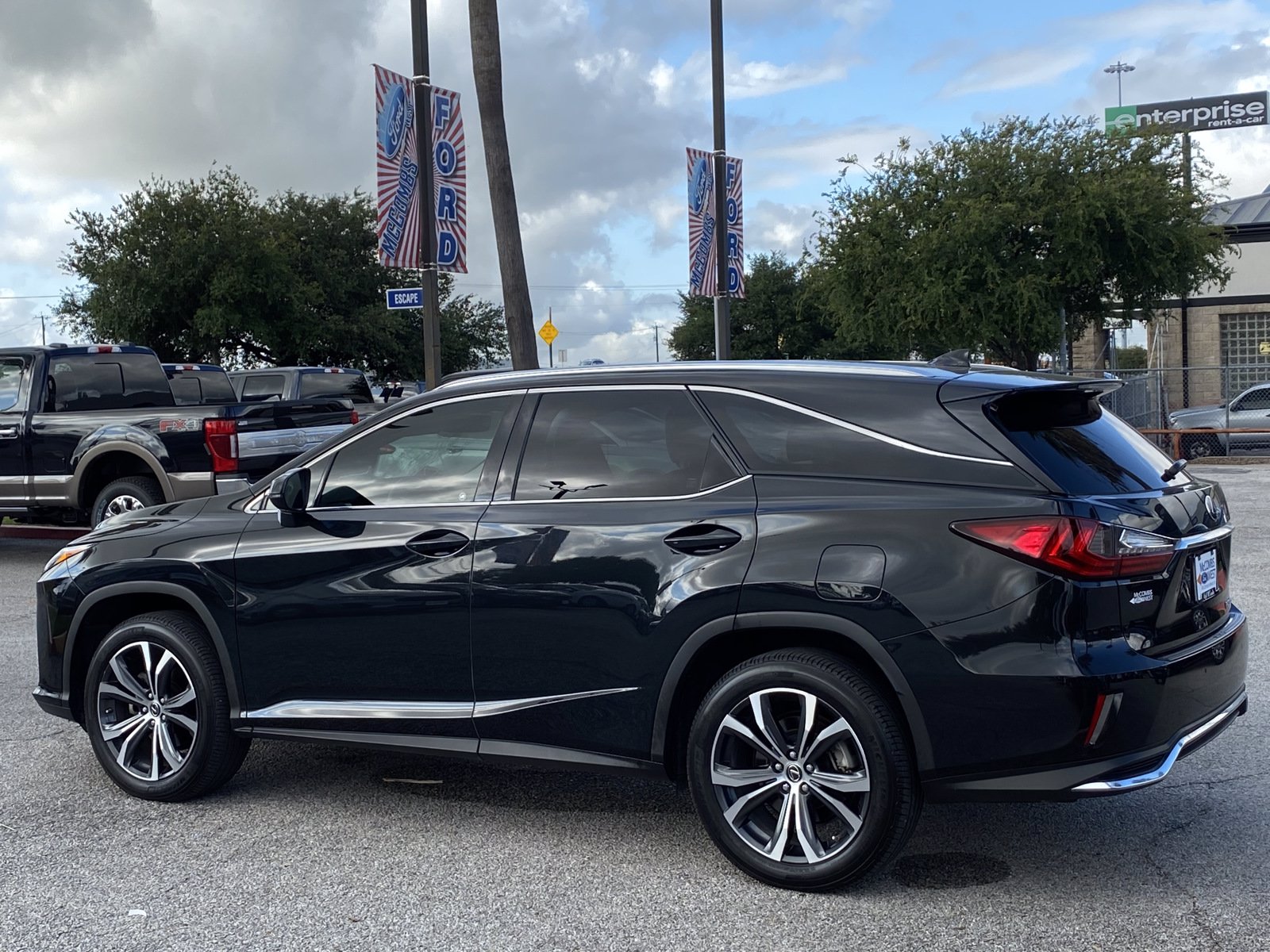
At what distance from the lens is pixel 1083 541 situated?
3795mm

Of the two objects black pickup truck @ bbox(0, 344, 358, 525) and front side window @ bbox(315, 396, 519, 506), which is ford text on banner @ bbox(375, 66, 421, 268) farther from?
front side window @ bbox(315, 396, 519, 506)

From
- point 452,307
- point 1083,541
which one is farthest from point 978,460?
point 452,307

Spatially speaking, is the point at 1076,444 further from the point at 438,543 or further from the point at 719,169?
the point at 719,169

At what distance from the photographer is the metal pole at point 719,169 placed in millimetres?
20641

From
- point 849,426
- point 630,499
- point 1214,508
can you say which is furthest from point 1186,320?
point 630,499

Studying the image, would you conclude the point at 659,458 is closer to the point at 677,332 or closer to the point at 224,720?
the point at 224,720

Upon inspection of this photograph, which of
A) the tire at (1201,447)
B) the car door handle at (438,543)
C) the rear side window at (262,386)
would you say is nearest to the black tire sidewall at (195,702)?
the car door handle at (438,543)

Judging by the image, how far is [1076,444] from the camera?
13.6 feet

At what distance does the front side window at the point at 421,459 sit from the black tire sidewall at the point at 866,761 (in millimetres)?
1258

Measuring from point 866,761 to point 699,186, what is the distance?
17254mm

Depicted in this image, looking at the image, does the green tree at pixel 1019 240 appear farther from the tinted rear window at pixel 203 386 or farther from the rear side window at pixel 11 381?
the rear side window at pixel 11 381

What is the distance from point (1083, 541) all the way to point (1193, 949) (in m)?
1.21

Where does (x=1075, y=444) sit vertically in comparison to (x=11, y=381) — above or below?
below

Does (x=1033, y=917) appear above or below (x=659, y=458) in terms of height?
below
